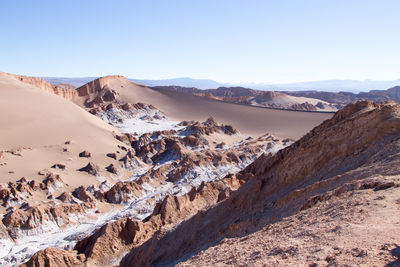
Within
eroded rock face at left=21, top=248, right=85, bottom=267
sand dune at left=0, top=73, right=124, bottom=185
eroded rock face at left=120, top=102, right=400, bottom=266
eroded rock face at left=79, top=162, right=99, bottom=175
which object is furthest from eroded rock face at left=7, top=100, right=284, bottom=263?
eroded rock face at left=120, top=102, right=400, bottom=266

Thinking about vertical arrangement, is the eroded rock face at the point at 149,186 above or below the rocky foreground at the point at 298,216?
below

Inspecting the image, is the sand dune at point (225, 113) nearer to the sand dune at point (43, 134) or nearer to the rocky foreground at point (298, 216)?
the sand dune at point (43, 134)

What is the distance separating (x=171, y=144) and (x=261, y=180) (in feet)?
65.3

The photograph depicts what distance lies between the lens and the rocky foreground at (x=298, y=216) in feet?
15.7

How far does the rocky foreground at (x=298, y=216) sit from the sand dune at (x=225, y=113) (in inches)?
1335

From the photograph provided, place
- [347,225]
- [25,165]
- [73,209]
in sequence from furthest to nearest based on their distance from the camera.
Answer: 1. [25,165]
2. [73,209]
3. [347,225]

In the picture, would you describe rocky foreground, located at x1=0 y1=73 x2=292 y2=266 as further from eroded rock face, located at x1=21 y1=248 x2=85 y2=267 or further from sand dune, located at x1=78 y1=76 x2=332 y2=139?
sand dune, located at x1=78 y1=76 x2=332 y2=139

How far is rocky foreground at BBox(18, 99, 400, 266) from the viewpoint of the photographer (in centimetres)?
478

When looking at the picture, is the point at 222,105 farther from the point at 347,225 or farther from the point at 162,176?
the point at 347,225

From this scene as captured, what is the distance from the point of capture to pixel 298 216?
254 inches

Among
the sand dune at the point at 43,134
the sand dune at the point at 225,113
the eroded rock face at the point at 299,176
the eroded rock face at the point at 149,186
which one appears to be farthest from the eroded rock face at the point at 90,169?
the sand dune at the point at 225,113

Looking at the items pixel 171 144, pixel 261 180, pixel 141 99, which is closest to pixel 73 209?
pixel 261 180

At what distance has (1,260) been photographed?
42.3ft

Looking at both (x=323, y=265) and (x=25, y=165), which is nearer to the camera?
(x=323, y=265)
